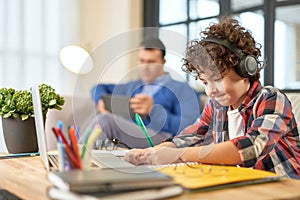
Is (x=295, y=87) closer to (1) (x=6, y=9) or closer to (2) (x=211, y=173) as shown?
(2) (x=211, y=173)

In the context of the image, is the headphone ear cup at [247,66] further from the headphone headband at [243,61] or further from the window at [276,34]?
the window at [276,34]

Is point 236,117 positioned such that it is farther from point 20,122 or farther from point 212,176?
point 20,122

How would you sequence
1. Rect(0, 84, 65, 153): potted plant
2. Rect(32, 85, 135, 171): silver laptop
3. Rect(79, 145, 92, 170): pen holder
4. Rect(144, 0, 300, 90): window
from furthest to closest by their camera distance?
Rect(144, 0, 300, 90): window < Rect(0, 84, 65, 153): potted plant < Rect(32, 85, 135, 171): silver laptop < Rect(79, 145, 92, 170): pen holder

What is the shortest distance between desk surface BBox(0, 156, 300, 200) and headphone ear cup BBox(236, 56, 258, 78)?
1.23 ft

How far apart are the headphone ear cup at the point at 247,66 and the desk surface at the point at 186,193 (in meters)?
0.37

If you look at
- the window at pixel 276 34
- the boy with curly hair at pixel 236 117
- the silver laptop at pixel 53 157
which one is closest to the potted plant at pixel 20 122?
the silver laptop at pixel 53 157

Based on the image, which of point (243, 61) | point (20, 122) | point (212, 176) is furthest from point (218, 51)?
point (20, 122)

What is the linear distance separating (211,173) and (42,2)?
317 cm

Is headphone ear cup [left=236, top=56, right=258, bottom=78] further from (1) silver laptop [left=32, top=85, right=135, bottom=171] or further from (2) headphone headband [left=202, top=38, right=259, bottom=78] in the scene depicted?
(1) silver laptop [left=32, top=85, right=135, bottom=171]

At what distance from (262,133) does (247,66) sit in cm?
22

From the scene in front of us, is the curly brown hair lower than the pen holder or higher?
higher

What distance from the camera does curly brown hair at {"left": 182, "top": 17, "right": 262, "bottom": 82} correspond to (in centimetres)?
116

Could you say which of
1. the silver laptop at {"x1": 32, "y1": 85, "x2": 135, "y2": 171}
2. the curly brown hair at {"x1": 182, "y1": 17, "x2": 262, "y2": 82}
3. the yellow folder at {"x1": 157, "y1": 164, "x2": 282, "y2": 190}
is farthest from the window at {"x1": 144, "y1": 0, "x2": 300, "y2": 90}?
the yellow folder at {"x1": 157, "y1": 164, "x2": 282, "y2": 190}

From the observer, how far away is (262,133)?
1.00 metres
